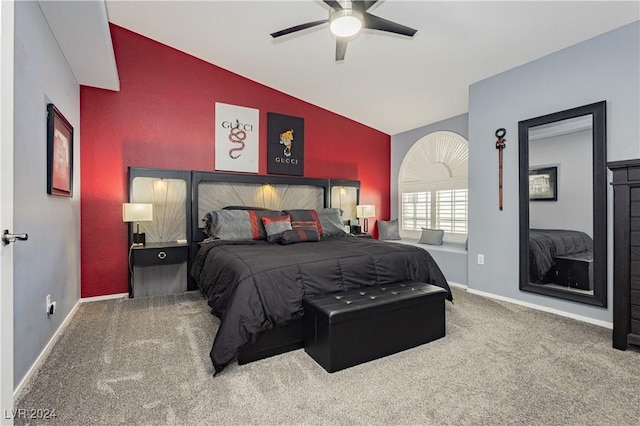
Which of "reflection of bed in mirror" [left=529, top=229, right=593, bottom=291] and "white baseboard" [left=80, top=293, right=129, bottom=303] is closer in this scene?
"reflection of bed in mirror" [left=529, top=229, right=593, bottom=291]

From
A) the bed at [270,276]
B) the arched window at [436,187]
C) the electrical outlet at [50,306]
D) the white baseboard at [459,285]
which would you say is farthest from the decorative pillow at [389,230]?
the electrical outlet at [50,306]

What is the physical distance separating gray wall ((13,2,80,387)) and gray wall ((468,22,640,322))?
4.34 metres

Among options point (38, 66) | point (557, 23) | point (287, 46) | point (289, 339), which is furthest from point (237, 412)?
point (557, 23)

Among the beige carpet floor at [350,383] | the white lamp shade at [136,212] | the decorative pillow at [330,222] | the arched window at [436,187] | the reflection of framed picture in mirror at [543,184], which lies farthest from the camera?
the arched window at [436,187]

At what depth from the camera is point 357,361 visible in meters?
2.13

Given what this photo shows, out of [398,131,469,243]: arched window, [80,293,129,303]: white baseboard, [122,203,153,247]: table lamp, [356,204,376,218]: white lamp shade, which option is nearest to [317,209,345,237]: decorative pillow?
[356,204,376,218]: white lamp shade

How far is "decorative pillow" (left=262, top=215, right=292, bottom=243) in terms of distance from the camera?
3.80 m

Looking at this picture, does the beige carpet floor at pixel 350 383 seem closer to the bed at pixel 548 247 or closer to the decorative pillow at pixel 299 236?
the bed at pixel 548 247

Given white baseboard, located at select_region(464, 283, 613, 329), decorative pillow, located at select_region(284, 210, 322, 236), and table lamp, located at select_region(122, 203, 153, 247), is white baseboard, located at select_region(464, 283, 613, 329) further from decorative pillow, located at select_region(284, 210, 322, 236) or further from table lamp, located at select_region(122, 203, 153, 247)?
table lamp, located at select_region(122, 203, 153, 247)

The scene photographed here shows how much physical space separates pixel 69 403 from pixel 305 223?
2.88 meters

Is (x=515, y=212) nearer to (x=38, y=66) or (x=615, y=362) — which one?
(x=615, y=362)

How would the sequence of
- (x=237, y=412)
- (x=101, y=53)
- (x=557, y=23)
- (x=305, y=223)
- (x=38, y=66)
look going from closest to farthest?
(x=237, y=412) → (x=38, y=66) → (x=557, y=23) → (x=101, y=53) → (x=305, y=223)

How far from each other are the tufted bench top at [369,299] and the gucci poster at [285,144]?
111 inches

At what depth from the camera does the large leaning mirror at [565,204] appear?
9.37ft
